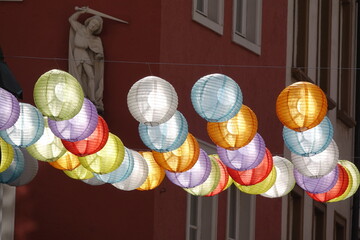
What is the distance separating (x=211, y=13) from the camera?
3319 cm

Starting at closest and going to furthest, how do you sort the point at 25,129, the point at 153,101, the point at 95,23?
the point at 153,101, the point at 25,129, the point at 95,23

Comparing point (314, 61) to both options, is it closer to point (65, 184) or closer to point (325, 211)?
point (325, 211)

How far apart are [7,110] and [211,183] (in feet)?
12.1

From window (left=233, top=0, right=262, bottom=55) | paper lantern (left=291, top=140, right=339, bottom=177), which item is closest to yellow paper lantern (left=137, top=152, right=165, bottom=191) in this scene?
paper lantern (left=291, top=140, right=339, bottom=177)

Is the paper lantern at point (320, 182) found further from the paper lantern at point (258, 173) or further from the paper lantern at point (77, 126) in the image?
the paper lantern at point (77, 126)

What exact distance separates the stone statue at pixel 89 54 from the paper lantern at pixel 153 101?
6.00m

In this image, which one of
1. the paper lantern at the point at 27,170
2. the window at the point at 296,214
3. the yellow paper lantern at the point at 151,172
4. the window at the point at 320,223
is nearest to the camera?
the yellow paper lantern at the point at 151,172

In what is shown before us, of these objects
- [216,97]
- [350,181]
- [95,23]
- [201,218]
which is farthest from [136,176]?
[201,218]

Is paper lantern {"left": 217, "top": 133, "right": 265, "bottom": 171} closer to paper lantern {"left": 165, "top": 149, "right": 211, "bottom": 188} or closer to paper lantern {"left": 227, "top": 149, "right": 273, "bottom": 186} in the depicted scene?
paper lantern {"left": 165, "top": 149, "right": 211, "bottom": 188}

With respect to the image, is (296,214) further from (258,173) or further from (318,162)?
(318,162)

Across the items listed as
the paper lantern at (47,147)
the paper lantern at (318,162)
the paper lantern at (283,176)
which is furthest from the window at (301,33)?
the paper lantern at (47,147)

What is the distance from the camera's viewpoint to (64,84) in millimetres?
23875

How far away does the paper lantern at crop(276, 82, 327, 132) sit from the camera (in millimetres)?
24953

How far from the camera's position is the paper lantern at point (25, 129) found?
2445cm
